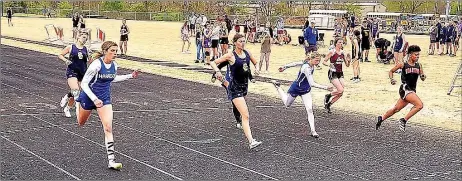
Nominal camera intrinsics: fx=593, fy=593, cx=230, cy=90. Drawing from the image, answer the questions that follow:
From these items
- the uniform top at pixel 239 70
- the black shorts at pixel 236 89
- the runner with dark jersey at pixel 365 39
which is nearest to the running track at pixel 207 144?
the black shorts at pixel 236 89

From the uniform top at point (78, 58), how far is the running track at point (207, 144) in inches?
40.4

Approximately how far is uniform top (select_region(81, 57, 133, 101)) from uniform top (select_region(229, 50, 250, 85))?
6.82 feet

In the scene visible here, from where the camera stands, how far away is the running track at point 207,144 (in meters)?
7.75

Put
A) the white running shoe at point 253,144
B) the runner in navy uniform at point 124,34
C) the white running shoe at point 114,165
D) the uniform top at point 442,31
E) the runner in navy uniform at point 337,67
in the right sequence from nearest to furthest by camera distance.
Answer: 1. the white running shoe at point 114,165
2. the white running shoe at point 253,144
3. the runner in navy uniform at point 337,67
4. the runner in navy uniform at point 124,34
5. the uniform top at point 442,31

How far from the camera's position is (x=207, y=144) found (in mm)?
9477

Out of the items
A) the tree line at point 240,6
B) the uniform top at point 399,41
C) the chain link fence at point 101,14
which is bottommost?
the uniform top at point 399,41

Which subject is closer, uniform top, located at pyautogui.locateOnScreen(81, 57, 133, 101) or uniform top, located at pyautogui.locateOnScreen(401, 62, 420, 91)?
uniform top, located at pyautogui.locateOnScreen(81, 57, 133, 101)

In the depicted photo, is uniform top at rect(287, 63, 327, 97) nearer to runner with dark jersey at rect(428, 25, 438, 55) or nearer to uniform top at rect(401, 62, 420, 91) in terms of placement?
uniform top at rect(401, 62, 420, 91)

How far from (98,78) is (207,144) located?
2.32 meters

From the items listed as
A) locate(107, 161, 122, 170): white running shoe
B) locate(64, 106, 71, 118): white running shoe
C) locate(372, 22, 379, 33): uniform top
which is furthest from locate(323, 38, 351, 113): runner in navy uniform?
locate(372, 22, 379, 33): uniform top

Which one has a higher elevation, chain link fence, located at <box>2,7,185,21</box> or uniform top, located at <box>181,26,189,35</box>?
chain link fence, located at <box>2,7,185,21</box>

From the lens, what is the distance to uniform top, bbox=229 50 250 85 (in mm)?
9350

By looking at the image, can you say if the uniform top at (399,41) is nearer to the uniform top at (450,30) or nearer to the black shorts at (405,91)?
the uniform top at (450,30)

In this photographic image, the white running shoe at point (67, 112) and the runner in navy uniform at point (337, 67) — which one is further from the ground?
the runner in navy uniform at point (337, 67)
